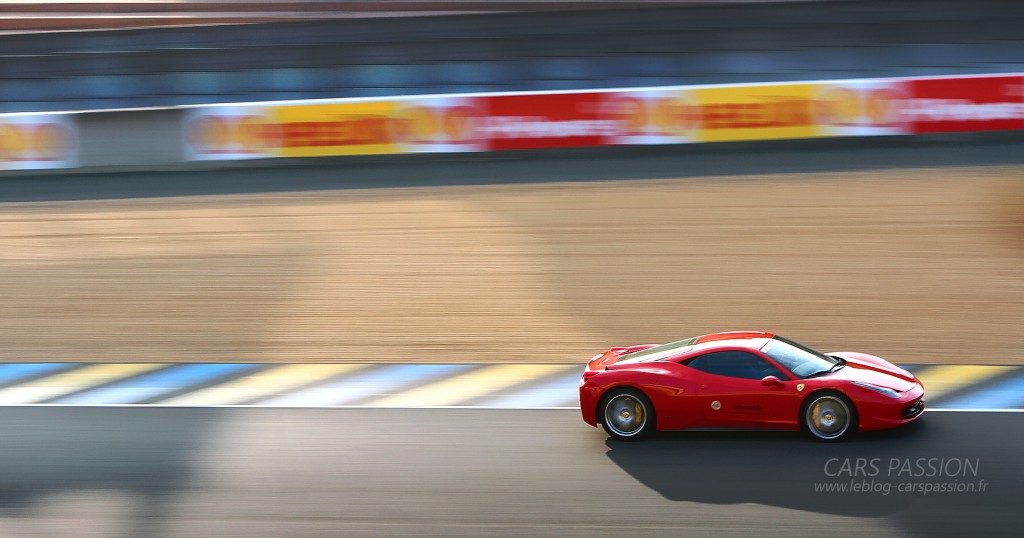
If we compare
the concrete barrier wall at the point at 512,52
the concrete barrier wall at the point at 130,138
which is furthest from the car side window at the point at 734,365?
the concrete barrier wall at the point at 512,52

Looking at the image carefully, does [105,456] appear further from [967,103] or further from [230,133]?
[967,103]

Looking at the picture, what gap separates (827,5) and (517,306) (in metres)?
13.1

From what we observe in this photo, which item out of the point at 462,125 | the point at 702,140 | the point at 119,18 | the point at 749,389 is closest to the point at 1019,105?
the point at 702,140

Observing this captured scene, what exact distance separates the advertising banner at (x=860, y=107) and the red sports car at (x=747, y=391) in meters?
10.0

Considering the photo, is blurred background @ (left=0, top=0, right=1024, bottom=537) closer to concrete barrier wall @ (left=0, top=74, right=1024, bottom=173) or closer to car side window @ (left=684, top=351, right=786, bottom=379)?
concrete barrier wall @ (left=0, top=74, right=1024, bottom=173)

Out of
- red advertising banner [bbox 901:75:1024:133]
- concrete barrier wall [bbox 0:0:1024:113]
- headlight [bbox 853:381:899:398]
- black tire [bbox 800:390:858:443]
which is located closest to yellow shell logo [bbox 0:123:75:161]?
concrete barrier wall [bbox 0:0:1024:113]

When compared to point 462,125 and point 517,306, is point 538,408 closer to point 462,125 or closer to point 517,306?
point 517,306

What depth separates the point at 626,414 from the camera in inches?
333

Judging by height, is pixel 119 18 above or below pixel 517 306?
above

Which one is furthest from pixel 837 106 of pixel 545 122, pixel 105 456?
pixel 105 456

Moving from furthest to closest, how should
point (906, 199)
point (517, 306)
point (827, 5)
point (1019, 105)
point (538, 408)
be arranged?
point (827, 5) < point (1019, 105) < point (906, 199) < point (517, 306) < point (538, 408)

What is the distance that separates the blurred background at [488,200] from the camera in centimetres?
1272

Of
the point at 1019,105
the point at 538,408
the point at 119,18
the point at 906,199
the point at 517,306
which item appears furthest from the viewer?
the point at 119,18

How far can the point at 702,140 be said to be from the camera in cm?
1841
